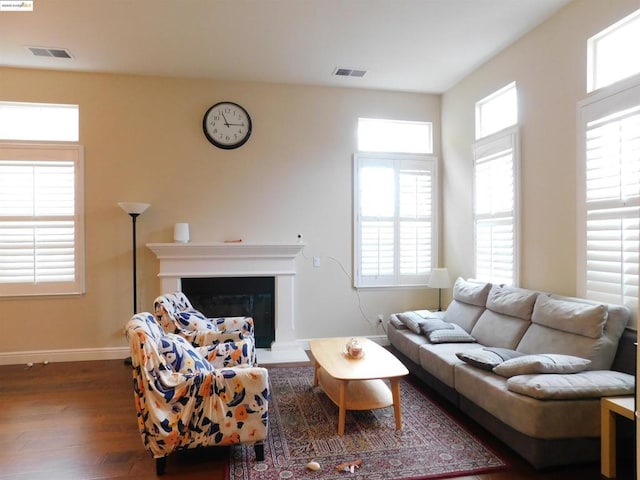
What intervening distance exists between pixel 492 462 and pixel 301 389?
1.74 metres

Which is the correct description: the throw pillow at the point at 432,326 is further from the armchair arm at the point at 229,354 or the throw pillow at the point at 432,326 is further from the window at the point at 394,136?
the window at the point at 394,136

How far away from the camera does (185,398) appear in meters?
2.33

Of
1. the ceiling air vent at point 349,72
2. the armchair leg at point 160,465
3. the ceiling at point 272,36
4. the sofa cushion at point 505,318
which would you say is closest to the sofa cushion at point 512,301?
the sofa cushion at point 505,318

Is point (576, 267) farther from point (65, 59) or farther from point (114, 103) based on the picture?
point (65, 59)

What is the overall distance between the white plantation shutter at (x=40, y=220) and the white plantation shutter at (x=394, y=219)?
11.1 ft

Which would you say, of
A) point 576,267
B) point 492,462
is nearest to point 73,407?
point 492,462

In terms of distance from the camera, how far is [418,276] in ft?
17.3

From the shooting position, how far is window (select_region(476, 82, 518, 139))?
407 cm

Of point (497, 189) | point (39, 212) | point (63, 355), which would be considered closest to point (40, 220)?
point (39, 212)

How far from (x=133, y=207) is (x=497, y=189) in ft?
13.1

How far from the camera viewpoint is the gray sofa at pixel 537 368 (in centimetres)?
234

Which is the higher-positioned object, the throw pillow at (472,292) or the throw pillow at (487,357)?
the throw pillow at (472,292)

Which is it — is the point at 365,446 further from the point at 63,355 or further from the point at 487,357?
the point at 63,355

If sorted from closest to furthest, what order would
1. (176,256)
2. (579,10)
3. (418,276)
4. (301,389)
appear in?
1. (579,10)
2. (301,389)
3. (176,256)
4. (418,276)
